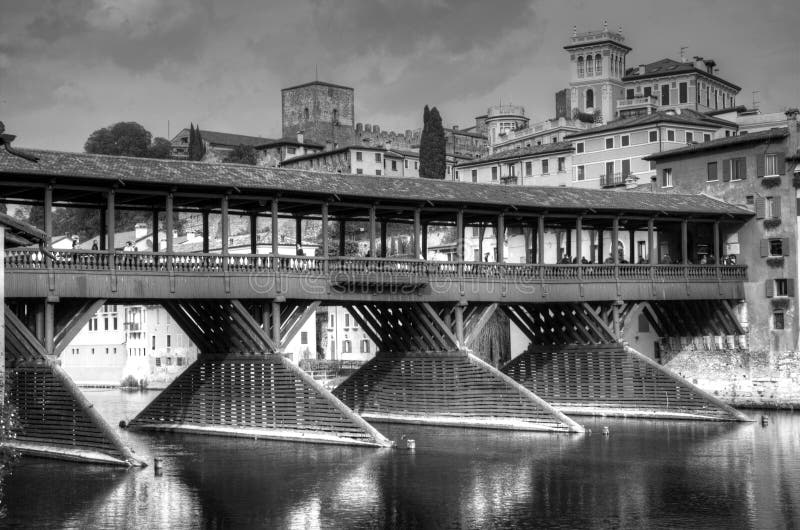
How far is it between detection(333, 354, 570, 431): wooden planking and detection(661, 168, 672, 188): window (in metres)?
19.6

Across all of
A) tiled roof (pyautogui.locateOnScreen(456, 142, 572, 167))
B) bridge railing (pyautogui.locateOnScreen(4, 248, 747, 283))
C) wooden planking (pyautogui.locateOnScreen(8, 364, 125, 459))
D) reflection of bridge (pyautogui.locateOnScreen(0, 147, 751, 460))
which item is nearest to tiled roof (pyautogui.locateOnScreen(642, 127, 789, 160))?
reflection of bridge (pyautogui.locateOnScreen(0, 147, 751, 460))

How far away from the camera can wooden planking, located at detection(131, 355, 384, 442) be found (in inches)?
1731

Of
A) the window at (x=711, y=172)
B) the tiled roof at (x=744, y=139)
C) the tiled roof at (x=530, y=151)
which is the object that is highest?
the tiled roof at (x=530, y=151)

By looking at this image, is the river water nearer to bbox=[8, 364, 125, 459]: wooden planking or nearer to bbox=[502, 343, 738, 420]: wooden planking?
bbox=[8, 364, 125, 459]: wooden planking

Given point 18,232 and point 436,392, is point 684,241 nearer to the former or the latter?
point 436,392

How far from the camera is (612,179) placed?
93.9 m

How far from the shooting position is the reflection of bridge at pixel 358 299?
4119 centimetres

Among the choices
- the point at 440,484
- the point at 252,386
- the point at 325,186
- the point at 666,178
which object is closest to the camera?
the point at 440,484

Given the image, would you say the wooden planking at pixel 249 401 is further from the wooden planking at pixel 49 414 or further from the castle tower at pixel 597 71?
the castle tower at pixel 597 71

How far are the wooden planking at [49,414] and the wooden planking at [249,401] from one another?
315 inches

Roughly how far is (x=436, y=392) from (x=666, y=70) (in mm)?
98259

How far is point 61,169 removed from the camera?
41281mm

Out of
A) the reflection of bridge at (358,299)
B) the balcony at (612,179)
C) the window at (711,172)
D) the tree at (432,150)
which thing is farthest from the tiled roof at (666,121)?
the reflection of bridge at (358,299)

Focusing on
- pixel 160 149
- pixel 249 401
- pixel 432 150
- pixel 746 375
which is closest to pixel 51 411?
pixel 249 401
